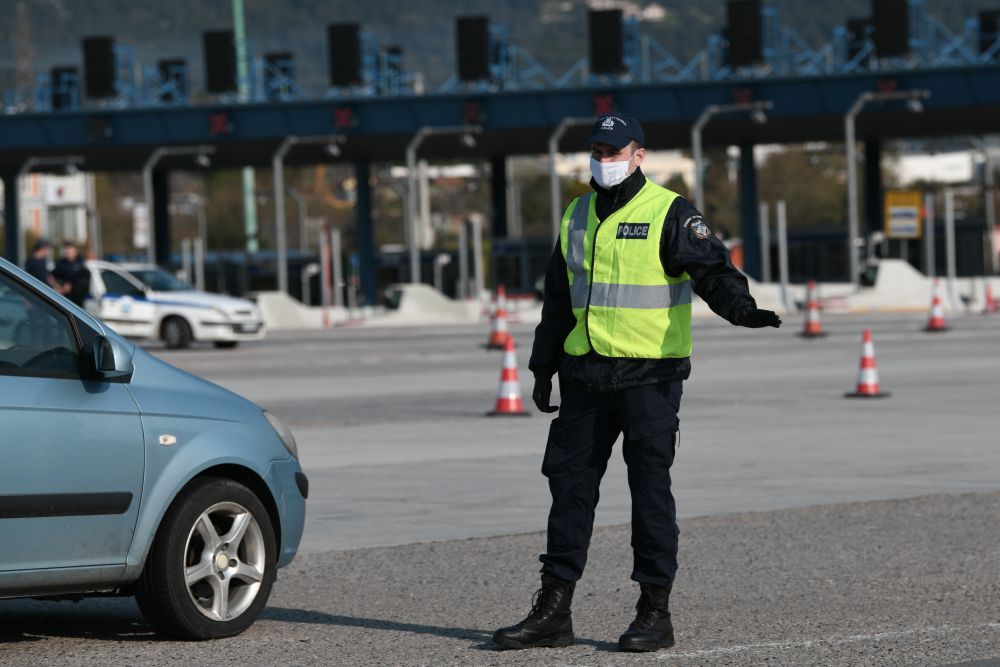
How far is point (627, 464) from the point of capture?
6711mm

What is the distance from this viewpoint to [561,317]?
6.91 m

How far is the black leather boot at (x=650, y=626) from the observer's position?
661cm

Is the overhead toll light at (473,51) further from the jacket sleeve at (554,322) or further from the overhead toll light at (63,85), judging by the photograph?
the jacket sleeve at (554,322)

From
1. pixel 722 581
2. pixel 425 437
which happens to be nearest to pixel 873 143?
pixel 425 437

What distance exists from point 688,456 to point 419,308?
3562cm

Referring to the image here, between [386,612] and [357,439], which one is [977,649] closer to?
[386,612]

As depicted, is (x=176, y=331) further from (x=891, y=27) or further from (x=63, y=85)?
(x=63, y=85)

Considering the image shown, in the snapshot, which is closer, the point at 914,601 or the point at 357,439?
the point at 914,601

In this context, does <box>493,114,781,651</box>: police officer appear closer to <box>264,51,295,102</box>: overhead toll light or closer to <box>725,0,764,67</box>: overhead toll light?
<box>725,0,764,67</box>: overhead toll light

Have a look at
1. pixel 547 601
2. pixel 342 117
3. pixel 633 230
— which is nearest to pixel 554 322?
pixel 633 230

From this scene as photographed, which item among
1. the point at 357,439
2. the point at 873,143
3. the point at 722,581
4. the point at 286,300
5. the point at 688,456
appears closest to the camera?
the point at 722,581

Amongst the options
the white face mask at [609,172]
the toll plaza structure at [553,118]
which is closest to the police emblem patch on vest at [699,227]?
the white face mask at [609,172]

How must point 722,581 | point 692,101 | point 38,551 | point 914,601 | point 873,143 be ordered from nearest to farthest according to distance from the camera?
point 38,551 → point 914,601 → point 722,581 → point 692,101 → point 873,143

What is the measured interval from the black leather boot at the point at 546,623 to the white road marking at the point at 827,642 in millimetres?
385
